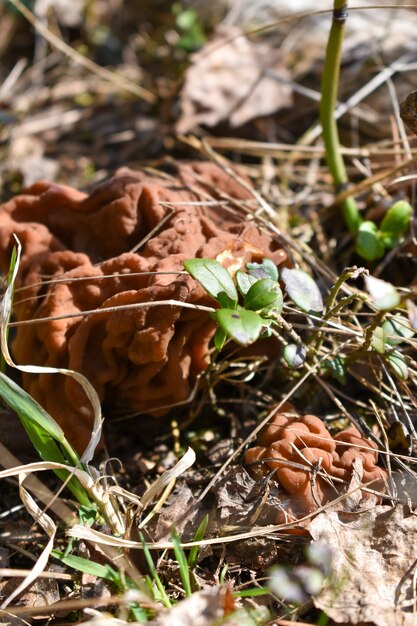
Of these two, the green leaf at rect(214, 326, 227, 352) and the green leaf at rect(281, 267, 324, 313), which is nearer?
the green leaf at rect(214, 326, 227, 352)

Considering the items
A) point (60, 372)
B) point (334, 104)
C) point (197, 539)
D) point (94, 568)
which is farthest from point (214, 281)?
point (334, 104)

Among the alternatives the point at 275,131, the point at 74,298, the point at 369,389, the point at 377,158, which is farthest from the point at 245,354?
the point at 275,131

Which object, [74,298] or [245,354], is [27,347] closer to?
[74,298]

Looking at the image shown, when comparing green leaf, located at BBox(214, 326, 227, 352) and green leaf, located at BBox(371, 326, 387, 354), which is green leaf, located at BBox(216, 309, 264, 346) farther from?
green leaf, located at BBox(371, 326, 387, 354)

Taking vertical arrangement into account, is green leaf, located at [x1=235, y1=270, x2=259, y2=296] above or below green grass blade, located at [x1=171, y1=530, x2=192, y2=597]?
above

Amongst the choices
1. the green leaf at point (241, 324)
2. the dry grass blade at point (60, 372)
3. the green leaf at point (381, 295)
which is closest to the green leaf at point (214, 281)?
the green leaf at point (241, 324)

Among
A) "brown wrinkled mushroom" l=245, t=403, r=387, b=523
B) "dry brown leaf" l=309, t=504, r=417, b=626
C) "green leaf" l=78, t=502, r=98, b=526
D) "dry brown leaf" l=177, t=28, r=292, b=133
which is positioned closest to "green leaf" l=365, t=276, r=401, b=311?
"brown wrinkled mushroom" l=245, t=403, r=387, b=523
